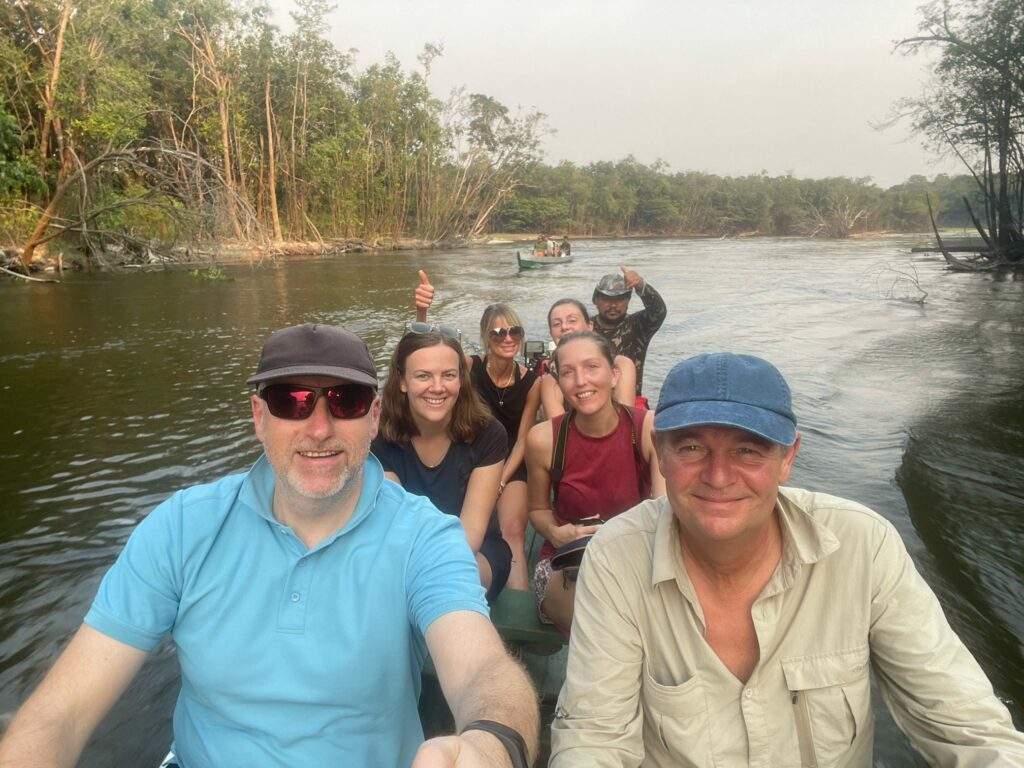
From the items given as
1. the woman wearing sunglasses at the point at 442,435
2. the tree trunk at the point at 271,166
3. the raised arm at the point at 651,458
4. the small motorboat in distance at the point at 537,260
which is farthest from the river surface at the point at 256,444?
the tree trunk at the point at 271,166

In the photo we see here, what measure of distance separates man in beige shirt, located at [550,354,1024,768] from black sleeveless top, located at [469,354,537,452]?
2.65 m

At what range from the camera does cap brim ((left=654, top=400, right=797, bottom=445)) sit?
147 centimetres

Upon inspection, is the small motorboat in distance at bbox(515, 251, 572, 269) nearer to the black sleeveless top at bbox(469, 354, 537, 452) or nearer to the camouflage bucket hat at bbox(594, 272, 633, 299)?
the camouflage bucket hat at bbox(594, 272, 633, 299)

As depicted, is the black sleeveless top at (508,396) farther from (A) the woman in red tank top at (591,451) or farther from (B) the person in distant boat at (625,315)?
(A) the woman in red tank top at (591,451)

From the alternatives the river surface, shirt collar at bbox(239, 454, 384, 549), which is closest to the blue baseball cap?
shirt collar at bbox(239, 454, 384, 549)

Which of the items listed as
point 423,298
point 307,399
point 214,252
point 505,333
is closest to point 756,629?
point 307,399

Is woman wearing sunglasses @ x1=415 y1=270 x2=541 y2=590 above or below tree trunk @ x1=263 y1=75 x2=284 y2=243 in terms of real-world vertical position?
below

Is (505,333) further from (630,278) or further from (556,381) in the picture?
(630,278)

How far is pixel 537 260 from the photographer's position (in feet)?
97.5

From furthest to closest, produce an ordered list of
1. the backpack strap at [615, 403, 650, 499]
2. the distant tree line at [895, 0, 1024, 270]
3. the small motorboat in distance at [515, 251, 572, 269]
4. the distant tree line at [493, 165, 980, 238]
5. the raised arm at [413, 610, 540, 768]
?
the distant tree line at [493, 165, 980, 238]
the small motorboat in distance at [515, 251, 572, 269]
the distant tree line at [895, 0, 1024, 270]
the backpack strap at [615, 403, 650, 499]
the raised arm at [413, 610, 540, 768]

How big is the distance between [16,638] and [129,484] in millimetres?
2289

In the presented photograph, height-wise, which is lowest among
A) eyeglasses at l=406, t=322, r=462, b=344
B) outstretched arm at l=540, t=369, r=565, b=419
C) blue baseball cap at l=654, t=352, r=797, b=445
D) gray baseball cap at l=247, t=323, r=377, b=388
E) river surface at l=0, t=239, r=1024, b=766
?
river surface at l=0, t=239, r=1024, b=766

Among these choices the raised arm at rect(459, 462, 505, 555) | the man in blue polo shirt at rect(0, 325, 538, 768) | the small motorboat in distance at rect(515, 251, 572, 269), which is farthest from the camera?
the small motorboat in distance at rect(515, 251, 572, 269)

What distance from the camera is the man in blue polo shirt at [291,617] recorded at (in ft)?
5.03
